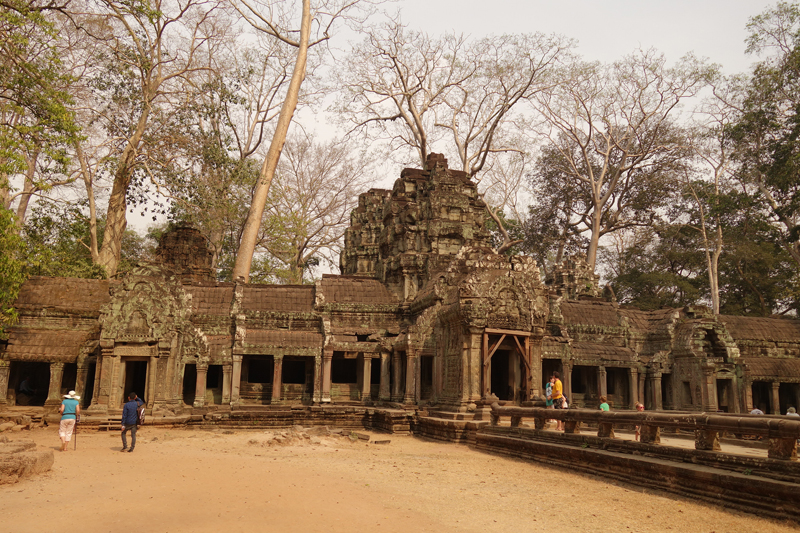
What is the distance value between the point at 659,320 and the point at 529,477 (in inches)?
616

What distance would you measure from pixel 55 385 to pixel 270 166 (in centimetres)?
1259

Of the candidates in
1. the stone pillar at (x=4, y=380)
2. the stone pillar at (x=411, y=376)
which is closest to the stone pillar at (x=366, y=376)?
the stone pillar at (x=411, y=376)

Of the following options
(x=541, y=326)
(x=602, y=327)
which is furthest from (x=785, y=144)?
(x=541, y=326)

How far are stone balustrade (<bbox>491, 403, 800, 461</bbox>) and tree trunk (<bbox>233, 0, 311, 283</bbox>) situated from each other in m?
15.6

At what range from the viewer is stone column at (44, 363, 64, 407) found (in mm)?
17833

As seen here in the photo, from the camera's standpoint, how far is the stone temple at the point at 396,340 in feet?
56.2

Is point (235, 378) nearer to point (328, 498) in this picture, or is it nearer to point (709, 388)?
point (328, 498)

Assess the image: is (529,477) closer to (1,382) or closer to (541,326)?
(541,326)

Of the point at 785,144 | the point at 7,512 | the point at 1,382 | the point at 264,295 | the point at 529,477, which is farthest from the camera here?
the point at 785,144

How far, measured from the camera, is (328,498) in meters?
8.34

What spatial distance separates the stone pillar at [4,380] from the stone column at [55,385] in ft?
4.47

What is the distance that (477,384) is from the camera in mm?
16516

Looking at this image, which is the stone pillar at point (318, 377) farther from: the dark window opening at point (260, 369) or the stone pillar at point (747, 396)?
the stone pillar at point (747, 396)

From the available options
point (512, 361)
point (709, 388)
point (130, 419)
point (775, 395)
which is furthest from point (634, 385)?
point (130, 419)
